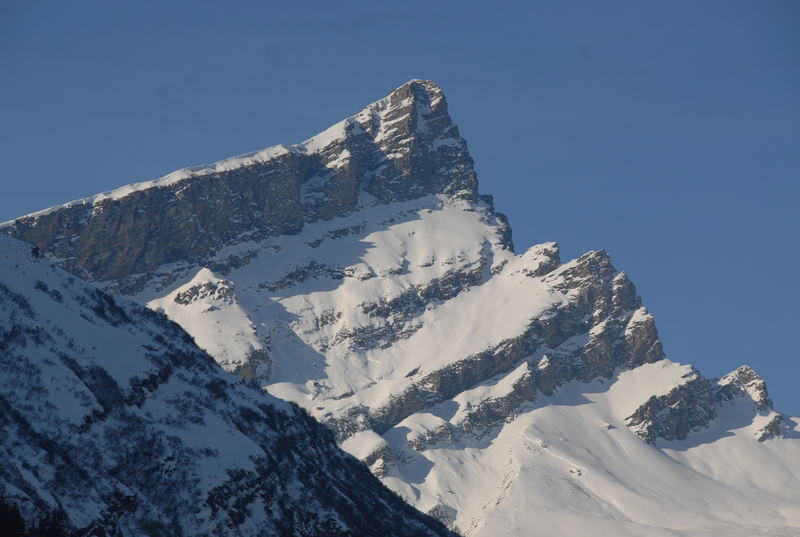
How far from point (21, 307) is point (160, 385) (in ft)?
63.5

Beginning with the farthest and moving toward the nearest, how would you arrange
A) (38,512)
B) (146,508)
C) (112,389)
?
(112,389) → (146,508) → (38,512)

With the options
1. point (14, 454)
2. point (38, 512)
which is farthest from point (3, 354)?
point (38, 512)

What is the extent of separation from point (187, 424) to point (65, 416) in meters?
19.8

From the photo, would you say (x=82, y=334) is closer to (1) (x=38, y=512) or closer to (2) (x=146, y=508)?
(2) (x=146, y=508)

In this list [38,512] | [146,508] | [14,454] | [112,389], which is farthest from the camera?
[112,389]

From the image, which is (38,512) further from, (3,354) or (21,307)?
(21,307)

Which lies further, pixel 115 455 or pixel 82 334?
pixel 82 334

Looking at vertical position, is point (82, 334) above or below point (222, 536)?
above

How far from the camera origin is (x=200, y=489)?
178m

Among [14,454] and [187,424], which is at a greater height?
[187,424]

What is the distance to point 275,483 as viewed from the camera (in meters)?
192

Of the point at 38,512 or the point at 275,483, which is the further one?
the point at 275,483

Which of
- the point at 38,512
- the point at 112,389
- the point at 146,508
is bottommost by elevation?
the point at 38,512

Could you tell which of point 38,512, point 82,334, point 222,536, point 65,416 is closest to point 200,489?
point 222,536
